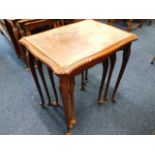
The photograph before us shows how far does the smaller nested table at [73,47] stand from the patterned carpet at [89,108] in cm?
30

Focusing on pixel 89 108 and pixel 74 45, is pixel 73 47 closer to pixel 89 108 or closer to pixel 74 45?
pixel 74 45

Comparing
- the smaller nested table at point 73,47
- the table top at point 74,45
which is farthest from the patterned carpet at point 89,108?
the table top at point 74,45

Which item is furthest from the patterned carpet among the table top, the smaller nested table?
the table top

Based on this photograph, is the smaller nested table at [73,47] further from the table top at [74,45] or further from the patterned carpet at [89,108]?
the patterned carpet at [89,108]

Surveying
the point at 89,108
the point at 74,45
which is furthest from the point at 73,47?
the point at 89,108

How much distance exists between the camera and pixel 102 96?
1460mm

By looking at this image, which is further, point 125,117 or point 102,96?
point 102,96

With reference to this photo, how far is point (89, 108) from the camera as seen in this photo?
1.38 metres

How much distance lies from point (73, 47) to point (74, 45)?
0.08 feet

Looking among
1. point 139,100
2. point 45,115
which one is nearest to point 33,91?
point 45,115

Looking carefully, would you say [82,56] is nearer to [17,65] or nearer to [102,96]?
[102,96]

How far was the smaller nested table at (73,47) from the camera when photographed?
0.74 m

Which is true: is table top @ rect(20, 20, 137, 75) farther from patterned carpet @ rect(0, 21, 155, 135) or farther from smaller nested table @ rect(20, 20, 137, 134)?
patterned carpet @ rect(0, 21, 155, 135)
